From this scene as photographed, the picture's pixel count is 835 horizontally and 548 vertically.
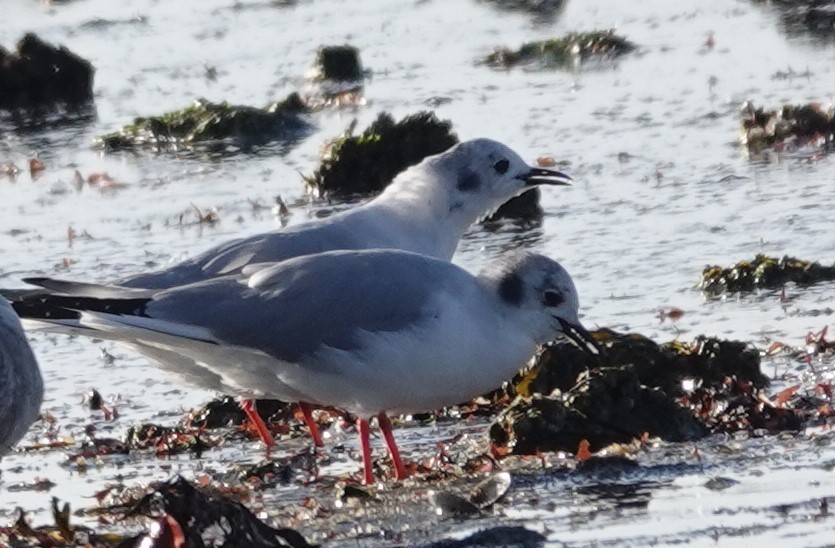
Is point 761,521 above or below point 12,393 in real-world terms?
below

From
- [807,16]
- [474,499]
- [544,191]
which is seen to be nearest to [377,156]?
[544,191]

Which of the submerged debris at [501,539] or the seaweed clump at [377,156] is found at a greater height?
the seaweed clump at [377,156]

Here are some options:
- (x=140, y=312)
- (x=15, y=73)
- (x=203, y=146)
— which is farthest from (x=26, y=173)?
(x=140, y=312)

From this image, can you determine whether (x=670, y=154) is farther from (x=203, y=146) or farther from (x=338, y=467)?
(x=338, y=467)

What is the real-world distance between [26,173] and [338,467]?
674 cm

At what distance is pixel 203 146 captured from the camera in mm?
13523

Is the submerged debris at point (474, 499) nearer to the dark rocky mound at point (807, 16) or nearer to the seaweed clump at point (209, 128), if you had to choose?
the seaweed clump at point (209, 128)

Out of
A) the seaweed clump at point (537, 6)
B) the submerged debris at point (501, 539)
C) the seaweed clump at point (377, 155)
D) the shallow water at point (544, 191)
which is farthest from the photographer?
the seaweed clump at point (537, 6)

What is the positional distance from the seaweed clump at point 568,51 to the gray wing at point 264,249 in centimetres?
763

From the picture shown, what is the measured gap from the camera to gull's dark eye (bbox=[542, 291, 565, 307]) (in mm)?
6758

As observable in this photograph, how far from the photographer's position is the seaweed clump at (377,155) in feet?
37.9

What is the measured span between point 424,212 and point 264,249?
3.82ft

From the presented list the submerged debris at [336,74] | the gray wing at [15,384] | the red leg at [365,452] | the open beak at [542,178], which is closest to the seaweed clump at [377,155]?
the open beak at [542,178]

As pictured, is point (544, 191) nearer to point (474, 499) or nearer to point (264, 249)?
point (264, 249)
